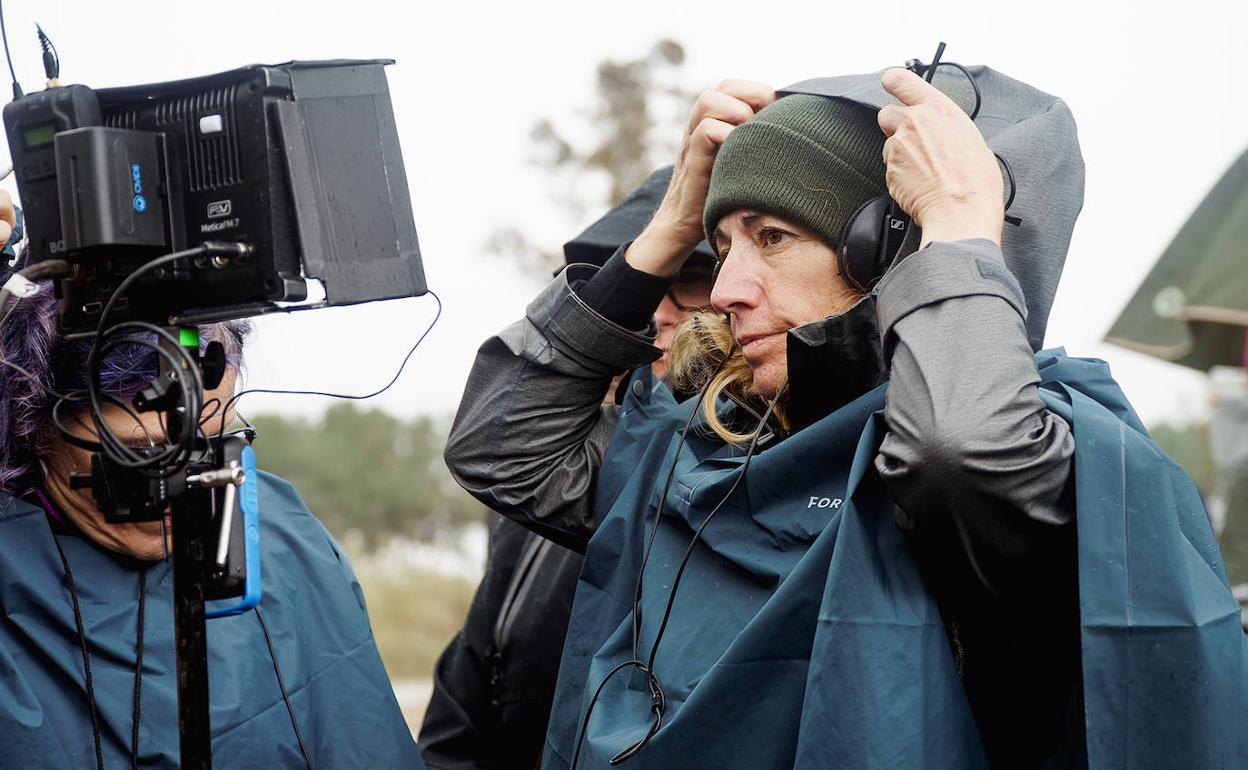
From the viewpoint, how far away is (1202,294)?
191 inches

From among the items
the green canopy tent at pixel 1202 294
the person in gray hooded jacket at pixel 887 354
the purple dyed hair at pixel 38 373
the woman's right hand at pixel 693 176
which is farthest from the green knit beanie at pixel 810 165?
the green canopy tent at pixel 1202 294

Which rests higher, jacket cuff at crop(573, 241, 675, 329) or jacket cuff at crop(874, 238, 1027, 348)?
jacket cuff at crop(874, 238, 1027, 348)

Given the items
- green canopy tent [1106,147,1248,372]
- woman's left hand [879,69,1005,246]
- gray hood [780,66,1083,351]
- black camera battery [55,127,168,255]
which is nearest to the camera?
black camera battery [55,127,168,255]

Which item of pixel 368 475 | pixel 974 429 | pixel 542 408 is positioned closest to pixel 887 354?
pixel 974 429

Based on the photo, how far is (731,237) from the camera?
94.2 inches

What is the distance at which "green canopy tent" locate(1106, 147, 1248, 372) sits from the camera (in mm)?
4781

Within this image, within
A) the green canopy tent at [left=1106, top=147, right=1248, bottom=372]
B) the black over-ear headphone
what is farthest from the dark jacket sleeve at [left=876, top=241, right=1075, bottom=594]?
the green canopy tent at [left=1106, top=147, right=1248, bottom=372]

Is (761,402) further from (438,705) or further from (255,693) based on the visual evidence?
(438,705)

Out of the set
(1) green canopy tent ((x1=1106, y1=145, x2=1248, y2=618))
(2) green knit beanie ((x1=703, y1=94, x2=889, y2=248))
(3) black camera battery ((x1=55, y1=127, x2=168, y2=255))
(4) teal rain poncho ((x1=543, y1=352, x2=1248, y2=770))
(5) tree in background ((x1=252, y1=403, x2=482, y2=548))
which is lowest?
(5) tree in background ((x1=252, y1=403, x2=482, y2=548))

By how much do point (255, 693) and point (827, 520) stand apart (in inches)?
42.9

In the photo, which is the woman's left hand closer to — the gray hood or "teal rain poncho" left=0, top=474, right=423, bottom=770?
the gray hood

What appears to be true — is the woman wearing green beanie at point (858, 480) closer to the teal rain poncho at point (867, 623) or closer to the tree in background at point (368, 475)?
the teal rain poncho at point (867, 623)

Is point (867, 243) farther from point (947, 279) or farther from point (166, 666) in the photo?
point (166, 666)

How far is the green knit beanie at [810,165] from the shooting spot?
2.27m
